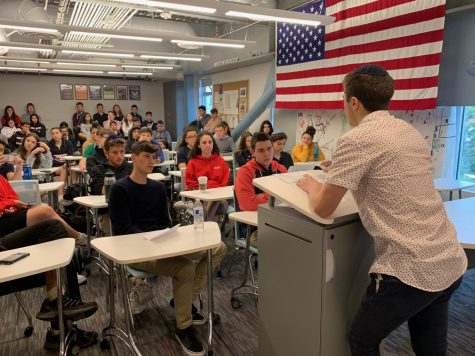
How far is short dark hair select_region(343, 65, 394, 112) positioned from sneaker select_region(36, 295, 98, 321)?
76.9 inches

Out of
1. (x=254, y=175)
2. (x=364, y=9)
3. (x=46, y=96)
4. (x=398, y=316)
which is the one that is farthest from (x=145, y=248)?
(x=46, y=96)

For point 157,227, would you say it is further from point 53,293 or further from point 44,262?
point 44,262

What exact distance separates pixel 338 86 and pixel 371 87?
180 inches

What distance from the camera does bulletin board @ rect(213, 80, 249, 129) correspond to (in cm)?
935


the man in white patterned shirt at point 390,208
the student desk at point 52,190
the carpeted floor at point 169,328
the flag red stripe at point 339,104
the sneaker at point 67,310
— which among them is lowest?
the carpeted floor at point 169,328

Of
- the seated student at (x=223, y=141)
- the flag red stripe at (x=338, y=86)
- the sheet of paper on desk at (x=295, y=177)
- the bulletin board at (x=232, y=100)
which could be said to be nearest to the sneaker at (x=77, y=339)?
the sheet of paper on desk at (x=295, y=177)

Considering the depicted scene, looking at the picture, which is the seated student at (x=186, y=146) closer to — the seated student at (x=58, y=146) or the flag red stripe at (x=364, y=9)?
the seated student at (x=58, y=146)

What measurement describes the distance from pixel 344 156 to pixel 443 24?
385cm

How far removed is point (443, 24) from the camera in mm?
4230

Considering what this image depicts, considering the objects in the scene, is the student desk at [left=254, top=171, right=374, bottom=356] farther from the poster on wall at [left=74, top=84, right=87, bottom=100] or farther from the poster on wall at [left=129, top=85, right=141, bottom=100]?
the poster on wall at [left=129, top=85, right=141, bottom=100]

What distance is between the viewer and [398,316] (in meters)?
1.33

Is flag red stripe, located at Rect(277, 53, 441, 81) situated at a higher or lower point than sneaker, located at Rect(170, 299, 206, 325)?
higher

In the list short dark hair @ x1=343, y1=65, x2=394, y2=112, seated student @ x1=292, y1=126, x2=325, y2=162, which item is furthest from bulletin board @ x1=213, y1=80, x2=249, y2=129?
short dark hair @ x1=343, y1=65, x2=394, y2=112

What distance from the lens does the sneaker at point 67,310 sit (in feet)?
7.32
